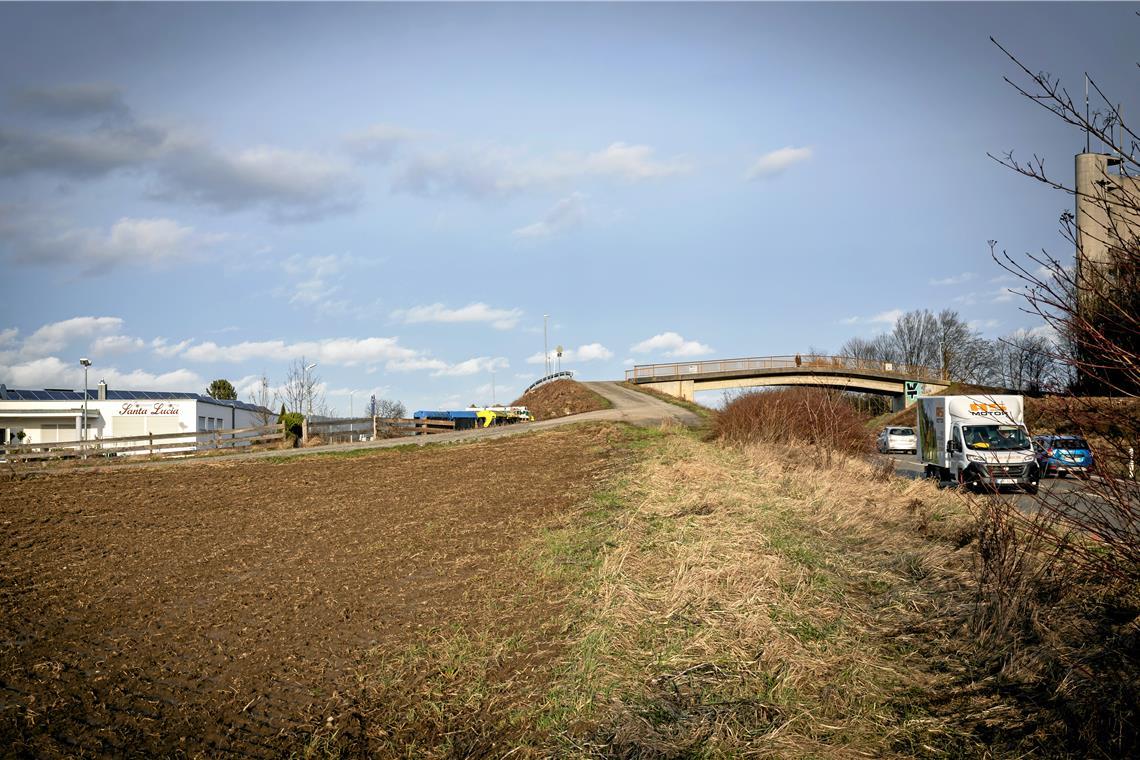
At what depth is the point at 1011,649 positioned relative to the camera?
5.91m

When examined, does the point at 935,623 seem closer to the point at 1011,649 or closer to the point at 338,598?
the point at 1011,649

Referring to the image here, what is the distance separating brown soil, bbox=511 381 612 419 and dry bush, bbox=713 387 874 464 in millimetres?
22190

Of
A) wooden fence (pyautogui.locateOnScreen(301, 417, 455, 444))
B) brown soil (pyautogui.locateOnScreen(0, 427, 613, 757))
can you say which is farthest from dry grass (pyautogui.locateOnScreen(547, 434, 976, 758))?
wooden fence (pyautogui.locateOnScreen(301, 417, 455, 444))

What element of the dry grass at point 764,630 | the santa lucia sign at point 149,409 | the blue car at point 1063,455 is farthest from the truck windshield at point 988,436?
the santa lucia sign at point 149,409

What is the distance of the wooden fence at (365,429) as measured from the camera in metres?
38.8

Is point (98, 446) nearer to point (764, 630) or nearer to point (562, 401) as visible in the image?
point (562, 401)

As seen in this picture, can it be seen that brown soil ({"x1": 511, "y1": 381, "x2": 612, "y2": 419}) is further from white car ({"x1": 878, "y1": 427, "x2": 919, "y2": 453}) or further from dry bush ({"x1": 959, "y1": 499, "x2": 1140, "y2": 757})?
dry bush ({"x1": 959, "y1": 499, "x2": 1140, "y2": 757})

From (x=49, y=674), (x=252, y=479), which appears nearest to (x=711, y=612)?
(x=49, y=674)

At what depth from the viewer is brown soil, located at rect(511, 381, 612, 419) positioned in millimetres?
50250

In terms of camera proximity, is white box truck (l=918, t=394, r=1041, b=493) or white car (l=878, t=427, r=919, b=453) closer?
white box truck (l=918, t=394, r=1041, b=493)

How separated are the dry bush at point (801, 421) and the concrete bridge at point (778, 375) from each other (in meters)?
39.3

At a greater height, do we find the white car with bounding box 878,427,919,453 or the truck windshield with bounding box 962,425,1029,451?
the truck windshield with bounding box 962,425,1029,451

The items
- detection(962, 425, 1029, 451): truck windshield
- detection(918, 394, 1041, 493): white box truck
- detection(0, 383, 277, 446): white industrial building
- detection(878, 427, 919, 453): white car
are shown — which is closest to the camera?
detection(918, 394, 1041, 493): white box truck

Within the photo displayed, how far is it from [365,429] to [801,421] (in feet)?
83.9
